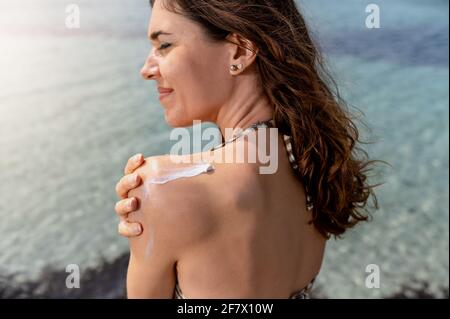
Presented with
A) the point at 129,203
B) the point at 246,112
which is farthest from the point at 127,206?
the point at 246,112

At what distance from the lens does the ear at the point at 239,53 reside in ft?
4.30

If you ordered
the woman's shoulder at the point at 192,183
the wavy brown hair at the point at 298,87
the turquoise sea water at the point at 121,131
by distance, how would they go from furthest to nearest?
the turquoise sea water at the point at 121,131 < the wavy brown hair at the point at 298,87 < the woman's shoulder at the point at 192,183

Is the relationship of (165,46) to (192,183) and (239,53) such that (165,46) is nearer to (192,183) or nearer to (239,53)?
(239,53)

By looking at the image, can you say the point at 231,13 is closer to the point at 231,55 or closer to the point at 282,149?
the point at 231,55

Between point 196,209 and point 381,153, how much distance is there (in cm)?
501

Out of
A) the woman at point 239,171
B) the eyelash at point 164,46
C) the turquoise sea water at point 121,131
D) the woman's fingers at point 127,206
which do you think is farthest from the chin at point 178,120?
the turquoise sea water at point 121,131

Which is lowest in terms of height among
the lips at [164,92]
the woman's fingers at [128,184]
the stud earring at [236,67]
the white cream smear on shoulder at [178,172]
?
the woman's fingers at [128,184]

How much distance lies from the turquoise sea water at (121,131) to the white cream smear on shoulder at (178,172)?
1015 millimetres

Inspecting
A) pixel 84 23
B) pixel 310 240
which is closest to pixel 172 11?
pixel 310 240

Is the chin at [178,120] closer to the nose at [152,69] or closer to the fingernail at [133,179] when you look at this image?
the nose at [152,69]

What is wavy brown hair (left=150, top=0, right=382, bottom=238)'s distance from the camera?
4.29 feet

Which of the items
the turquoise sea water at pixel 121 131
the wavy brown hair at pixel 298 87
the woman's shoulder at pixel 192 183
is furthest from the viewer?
the turquoise sea water at pixel 121 131

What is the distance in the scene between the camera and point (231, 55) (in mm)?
1314

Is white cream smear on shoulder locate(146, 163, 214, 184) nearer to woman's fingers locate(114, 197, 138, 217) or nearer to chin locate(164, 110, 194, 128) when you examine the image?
woman's fingers locate(114, 197, 138, 217)
